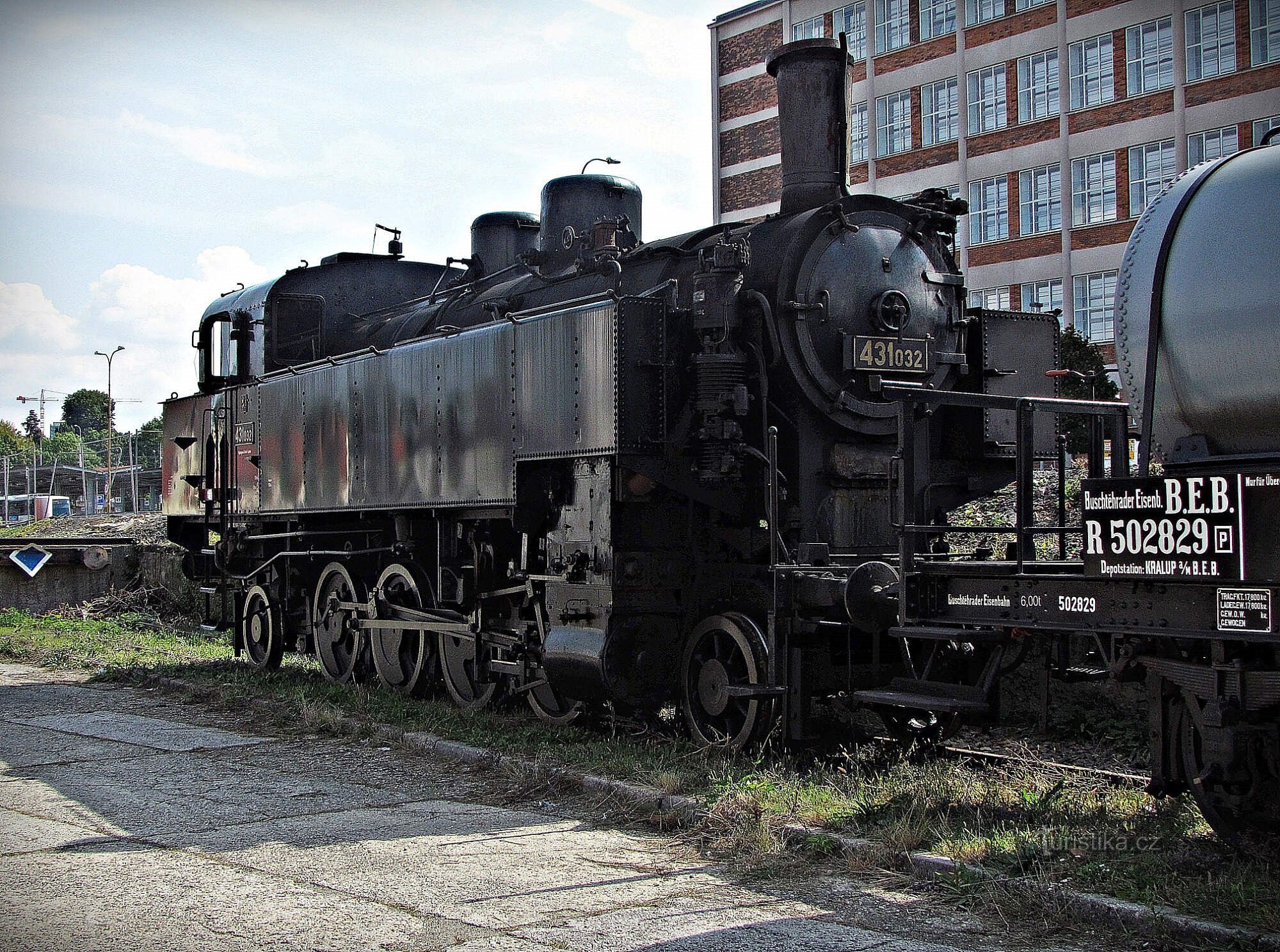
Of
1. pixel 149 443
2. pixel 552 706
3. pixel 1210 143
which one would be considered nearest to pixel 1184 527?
pixel 552 706

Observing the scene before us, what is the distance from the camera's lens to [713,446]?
8.23 meters

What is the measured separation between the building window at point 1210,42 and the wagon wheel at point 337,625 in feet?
76.8

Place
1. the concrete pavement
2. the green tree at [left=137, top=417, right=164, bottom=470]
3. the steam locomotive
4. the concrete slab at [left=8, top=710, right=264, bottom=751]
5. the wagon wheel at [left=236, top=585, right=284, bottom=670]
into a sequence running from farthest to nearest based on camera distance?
the green tree at [left=137, top=417, right=164, bottom=470] → the wagon wheel at [left=236, top=585, right=284, bottom=670] → the concrete slab at [left=8, top=710, right=264, bottom=751] → the steam locomotive → the concrete pavement

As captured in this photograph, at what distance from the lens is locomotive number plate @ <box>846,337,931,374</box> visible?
8336 millimetres

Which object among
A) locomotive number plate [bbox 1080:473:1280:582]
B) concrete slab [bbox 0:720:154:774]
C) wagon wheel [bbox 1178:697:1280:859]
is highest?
locomotive number plate [bbox 1080:473:1280:582]

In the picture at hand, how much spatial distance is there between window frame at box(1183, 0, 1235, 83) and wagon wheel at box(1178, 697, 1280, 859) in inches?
1036

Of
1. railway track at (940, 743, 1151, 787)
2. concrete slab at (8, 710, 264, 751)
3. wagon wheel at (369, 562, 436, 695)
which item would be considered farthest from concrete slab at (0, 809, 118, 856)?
railway track at (940, 743, 1151, 787)

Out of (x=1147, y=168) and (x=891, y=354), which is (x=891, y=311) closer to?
(x=891, y=354)

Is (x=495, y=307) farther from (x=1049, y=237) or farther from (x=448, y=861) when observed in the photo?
(x=1049, y=237)

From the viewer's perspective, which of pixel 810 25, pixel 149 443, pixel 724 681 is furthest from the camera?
pixel 149 443

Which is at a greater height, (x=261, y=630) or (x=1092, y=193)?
(x=1092, y=193)

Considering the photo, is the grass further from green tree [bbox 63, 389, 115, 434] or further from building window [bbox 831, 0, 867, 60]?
green tree [bbox 63, 389, 115, 434]

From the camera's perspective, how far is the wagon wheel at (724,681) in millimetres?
7719

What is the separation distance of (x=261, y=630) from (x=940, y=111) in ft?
84.9
